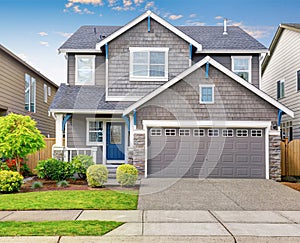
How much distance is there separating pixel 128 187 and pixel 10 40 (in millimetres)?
13683

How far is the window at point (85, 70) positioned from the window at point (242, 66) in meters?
7.08

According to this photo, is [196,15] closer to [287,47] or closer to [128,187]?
[287,47]

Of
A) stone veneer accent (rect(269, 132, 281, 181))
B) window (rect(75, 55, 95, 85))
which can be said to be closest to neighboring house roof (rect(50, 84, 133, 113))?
window (rect(75, 55, 95, 85))

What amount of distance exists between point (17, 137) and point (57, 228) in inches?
297

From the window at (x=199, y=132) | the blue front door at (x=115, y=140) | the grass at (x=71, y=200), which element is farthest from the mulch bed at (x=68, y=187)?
the window at (x=199, y=132)

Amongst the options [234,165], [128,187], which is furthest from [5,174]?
[234,165]

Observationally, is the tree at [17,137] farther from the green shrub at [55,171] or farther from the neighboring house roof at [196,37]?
the neighboring house roof at [196,37]

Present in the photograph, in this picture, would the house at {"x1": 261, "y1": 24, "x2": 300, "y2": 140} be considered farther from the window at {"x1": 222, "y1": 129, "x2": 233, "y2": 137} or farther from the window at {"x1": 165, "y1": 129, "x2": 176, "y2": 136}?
the window at {"x1": 165, "y1": 129, "x2": 176, "y2": 136}

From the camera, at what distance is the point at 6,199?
10.5 metres

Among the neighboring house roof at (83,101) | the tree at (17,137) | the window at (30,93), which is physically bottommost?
the tree at (17,137)

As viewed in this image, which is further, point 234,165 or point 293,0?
point 293,0

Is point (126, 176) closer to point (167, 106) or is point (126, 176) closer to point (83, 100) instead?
point (167, 106)

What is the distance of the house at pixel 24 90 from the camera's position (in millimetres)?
19469

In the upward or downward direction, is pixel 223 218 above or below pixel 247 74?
below
